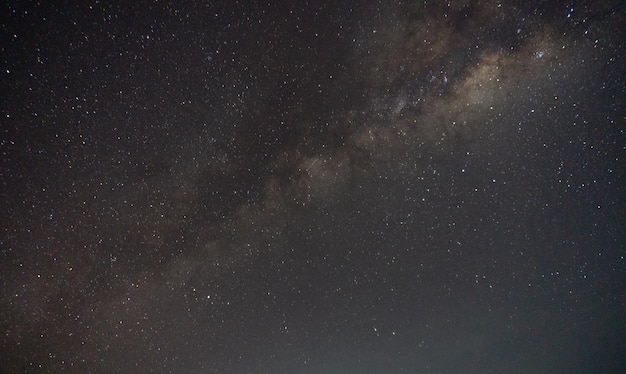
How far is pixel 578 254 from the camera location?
25766mm

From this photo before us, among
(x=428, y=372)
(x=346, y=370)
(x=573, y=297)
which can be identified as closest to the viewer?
(x=573, y=297)

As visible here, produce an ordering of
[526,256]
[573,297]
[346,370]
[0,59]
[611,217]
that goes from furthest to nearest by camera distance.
Answer: 1. [346,370]
2. [573,297]
3. [526,256]
4. [611,217]
5. [0,59]

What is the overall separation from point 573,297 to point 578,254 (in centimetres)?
2664

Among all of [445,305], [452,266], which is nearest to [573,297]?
[445,305]

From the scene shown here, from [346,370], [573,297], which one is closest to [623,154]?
[573,297]

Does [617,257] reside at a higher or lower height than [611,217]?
lower

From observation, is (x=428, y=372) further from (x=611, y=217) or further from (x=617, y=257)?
(x=611, y=217)

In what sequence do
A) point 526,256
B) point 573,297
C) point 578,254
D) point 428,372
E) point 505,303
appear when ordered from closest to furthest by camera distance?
point 526,256
point 578,254
point 505,303
point 573,297
point 428,372

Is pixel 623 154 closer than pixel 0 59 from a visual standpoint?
No

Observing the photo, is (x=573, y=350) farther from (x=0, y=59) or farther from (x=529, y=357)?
(x=0, y=59)

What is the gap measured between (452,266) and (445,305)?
985 cm

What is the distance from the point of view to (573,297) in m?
44.5

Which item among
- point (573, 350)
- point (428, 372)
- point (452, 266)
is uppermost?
point (452, 266)

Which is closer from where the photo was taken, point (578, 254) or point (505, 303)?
point (578, 254)
